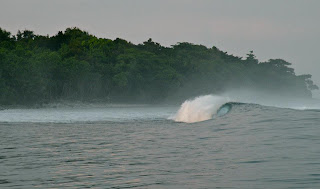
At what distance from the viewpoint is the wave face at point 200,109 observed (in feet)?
108

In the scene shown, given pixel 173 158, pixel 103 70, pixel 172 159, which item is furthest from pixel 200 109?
pixel 103 70

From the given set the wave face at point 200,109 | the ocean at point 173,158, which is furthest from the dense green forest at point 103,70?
the ocean at point 173,158

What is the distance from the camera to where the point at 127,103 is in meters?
92.7

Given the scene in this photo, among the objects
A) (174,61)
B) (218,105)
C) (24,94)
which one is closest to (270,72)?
(174,61)

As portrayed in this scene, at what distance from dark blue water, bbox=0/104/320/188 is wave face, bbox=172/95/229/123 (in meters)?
10.3

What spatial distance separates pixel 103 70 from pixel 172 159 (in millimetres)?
→ 78338

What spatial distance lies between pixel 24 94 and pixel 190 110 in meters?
42.1

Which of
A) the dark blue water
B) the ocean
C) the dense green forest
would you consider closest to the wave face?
the ocean

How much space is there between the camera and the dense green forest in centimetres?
7288

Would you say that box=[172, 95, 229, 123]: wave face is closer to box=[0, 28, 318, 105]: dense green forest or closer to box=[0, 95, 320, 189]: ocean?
box=[0, 95, 320, 189]: ocean

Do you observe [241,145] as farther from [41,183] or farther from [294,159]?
[41,183]

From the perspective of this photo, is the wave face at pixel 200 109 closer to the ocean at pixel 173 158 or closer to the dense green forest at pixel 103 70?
the ocean at pixel 173 158

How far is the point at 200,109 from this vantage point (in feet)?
112

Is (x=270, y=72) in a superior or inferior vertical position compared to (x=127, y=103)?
superior
